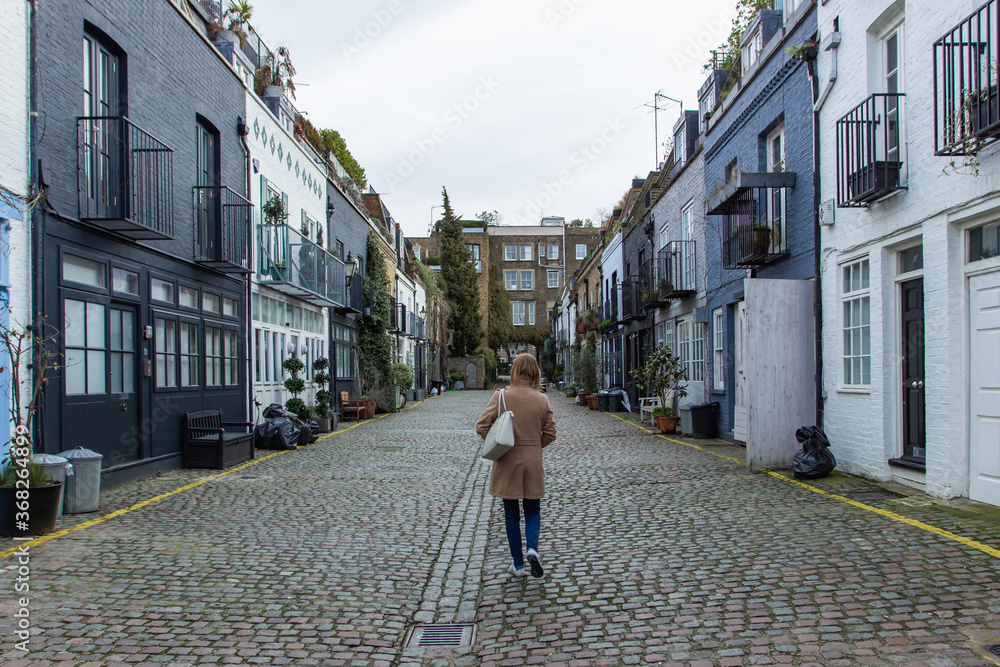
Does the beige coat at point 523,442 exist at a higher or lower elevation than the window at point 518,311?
lower

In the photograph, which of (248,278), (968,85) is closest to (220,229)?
(248,278)

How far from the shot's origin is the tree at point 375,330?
2361 centimetres

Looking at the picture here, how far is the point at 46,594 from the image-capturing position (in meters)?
4.48

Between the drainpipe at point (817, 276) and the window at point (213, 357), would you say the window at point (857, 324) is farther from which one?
the window at point (213, 357)

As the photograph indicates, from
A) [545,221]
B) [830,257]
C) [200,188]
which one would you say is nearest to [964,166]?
[830,257]

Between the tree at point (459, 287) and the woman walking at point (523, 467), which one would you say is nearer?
the woman walking at point (523, 467)

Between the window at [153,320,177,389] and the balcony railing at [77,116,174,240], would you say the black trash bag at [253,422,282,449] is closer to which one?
the window at [153,320,177,389]

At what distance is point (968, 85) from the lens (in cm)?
622

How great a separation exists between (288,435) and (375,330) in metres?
12.0

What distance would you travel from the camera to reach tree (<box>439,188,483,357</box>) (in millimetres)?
49125

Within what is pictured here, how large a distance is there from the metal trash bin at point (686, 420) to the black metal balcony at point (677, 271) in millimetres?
Answer: 2649

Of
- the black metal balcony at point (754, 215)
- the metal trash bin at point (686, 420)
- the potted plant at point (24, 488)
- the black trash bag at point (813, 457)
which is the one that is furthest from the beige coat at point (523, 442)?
the metal trash bin at point (686, 420)

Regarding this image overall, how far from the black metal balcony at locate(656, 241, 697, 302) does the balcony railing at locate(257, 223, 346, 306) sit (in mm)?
7870

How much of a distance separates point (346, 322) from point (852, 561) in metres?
18.5
